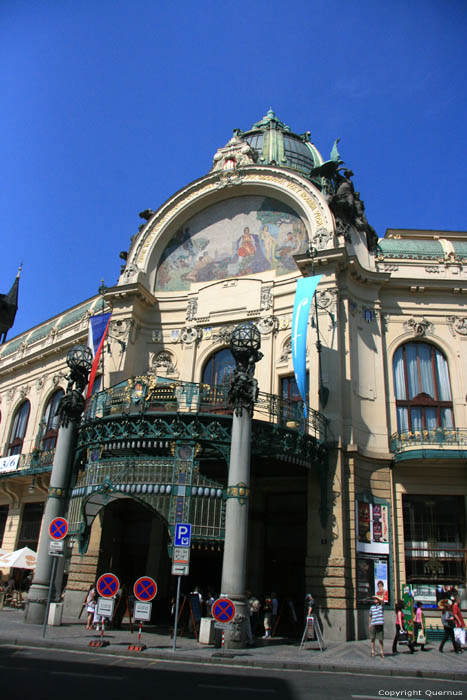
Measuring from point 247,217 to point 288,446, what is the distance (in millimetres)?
14560

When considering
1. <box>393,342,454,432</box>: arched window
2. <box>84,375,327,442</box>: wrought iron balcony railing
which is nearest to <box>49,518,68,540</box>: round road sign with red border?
<box>84,375,327,442</box>: wrought iron balcony railing

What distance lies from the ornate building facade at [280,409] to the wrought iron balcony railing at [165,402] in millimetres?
93

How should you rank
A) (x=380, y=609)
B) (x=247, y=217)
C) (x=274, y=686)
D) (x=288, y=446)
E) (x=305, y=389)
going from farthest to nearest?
(x=247, y=217) → (x=305, y=389) → (x=288, y=446) → (x=380, y=609) → (x=274, y=686)

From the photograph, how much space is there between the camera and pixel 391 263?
86.3 ft

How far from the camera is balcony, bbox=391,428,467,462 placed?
832 inches

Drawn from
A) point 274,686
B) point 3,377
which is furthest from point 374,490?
point 3,377

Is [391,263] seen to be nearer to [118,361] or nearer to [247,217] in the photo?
[247,217]

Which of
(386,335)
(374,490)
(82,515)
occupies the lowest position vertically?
(82,515)

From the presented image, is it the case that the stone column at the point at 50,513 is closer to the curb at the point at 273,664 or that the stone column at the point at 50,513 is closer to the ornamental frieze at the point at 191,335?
the curb at the point at 273,664

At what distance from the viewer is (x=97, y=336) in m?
26.6

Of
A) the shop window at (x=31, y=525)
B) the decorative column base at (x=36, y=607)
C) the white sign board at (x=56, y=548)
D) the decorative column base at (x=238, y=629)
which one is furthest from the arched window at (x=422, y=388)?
the shop window at (x=31, y=525)

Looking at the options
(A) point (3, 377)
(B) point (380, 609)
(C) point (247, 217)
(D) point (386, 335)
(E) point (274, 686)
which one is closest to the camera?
(E) point (274, 686)

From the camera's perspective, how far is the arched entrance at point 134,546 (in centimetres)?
2277

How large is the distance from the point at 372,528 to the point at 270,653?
7.68m
